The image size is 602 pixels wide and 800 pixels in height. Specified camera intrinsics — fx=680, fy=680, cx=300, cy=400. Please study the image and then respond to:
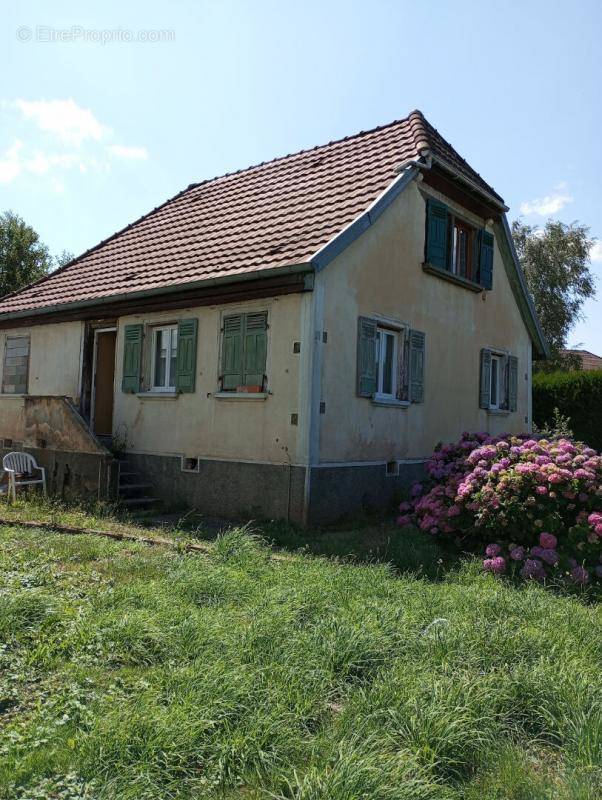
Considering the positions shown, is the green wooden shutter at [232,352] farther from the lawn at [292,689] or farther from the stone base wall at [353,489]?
the lawn at [292,689]

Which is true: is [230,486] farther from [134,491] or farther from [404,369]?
[404,369]

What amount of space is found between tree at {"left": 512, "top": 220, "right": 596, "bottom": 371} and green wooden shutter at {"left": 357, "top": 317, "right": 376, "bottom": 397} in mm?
20424

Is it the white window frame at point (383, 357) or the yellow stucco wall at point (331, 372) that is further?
the white window frame at point (383, 357)

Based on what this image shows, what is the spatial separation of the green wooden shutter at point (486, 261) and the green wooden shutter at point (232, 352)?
19.1ft

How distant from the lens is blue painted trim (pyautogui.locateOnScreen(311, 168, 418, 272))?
908 cm

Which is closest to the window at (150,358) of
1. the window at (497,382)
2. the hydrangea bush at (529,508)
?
the hydrangea bush at (529,508)

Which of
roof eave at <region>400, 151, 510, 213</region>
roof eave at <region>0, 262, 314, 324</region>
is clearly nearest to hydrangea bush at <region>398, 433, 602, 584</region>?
roof eave at <region>0, 262, 314, 324</region>

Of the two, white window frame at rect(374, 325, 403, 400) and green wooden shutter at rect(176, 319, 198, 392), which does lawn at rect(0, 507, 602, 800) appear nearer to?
green wooden shutter at rect(176, 319, 198, 392)

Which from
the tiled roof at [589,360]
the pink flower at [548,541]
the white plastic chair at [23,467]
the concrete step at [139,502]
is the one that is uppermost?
the tiled roof at [589,360]

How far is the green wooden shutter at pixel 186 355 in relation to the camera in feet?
35.4

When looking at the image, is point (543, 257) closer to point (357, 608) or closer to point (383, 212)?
point (383, 212)

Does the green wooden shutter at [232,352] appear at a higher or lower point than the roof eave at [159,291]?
lower

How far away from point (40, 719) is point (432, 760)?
1.86m

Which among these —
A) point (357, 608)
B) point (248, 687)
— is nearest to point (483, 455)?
point (357, 608)
